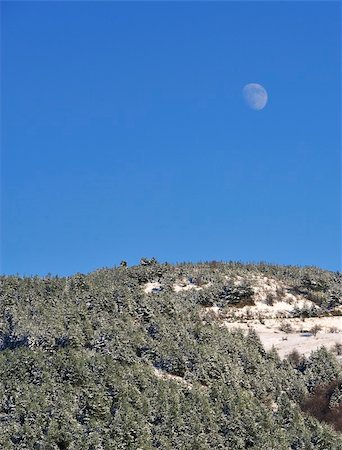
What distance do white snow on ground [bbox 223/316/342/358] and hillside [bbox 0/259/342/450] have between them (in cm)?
18

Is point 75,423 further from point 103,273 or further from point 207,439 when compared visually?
point 103,273

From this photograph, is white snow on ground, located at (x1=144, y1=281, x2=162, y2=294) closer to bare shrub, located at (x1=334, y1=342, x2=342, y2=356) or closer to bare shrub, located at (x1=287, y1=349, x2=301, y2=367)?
bare shrub, located at (x1=287, y1=349, x2=301, y2=367)

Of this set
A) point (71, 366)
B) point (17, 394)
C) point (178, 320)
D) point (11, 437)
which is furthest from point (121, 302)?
point (11, 437)

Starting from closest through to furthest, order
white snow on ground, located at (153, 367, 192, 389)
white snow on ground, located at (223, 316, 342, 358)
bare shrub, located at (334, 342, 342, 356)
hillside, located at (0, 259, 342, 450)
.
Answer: hillside, located at (0, 259, 342, 450), white snow on ground, located at (153, 367, 192, 389), bare shrub, located at (334, 342, 342, 356), white snow on ground, located at (223, 316, 342, 358)

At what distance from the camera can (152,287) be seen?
59344 mm

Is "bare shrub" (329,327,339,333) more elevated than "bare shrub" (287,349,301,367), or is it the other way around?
"bare shrub" (329,327,339,333)

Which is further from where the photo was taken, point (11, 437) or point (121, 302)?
point (121, 302)

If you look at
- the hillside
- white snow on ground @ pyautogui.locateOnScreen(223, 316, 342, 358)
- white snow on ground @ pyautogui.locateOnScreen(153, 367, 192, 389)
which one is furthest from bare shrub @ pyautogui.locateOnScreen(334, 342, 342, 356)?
white snow on ground @ pyautogui.locateOnScreen(153, 367, 192, 389)

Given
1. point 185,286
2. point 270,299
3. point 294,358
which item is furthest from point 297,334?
point 185,286

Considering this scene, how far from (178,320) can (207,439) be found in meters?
15.9

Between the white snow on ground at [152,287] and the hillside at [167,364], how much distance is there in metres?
0.23

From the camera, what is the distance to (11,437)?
29.2 m

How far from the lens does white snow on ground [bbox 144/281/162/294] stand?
58.4 metres

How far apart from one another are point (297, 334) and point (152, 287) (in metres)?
15.0
